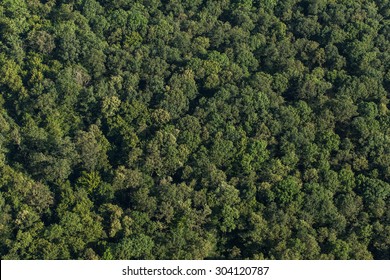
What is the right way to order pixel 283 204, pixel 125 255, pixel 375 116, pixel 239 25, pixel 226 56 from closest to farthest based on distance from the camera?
pixel 125 255 < pixel 283 204 < pixel 375 116 < pixel 226 56 < pixel 239 25

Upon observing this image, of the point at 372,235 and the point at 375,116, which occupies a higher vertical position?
the point at 375,116

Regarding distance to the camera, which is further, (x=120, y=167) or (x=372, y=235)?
(x=120, y=167)

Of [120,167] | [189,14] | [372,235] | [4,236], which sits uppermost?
[189,14]

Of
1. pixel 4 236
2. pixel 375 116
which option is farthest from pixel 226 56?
pixel 4 236

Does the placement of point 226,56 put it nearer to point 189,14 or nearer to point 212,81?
point 212,81

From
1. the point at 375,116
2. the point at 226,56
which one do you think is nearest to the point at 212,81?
the point at 226,56

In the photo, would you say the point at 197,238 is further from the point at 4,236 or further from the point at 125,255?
A: the point at 4,236

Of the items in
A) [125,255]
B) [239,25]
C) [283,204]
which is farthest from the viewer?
[239,25]
